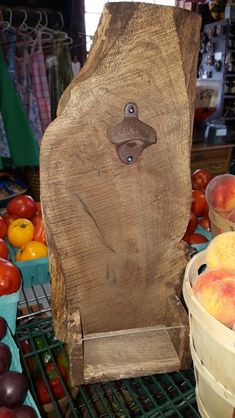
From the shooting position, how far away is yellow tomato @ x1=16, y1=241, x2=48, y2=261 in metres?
0.91

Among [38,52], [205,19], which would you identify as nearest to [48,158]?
[38,52]

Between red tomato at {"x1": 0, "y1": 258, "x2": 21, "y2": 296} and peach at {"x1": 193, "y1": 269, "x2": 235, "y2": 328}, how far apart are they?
42 cm

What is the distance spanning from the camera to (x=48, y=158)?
20.3 inches

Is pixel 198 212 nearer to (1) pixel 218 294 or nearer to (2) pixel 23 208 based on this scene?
(2) pixel 23 208

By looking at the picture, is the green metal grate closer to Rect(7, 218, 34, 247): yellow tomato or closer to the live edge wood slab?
the live edge wood slab

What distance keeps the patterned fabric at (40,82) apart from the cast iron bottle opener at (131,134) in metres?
1.75

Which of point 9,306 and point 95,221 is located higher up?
point 95,221

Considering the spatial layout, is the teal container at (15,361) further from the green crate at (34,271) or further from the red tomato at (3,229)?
the red tomato at (3,229)

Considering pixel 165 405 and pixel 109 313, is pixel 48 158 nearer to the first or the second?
pixel 109 313

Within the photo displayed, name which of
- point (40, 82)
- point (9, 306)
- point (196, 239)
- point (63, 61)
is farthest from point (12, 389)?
point (63, 61)

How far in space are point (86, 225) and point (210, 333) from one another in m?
0.28

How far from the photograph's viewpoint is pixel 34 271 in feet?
2.90

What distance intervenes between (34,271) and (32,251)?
0.06m

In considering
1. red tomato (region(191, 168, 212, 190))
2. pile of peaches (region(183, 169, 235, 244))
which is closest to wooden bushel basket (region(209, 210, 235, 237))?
pile of peaches (region(183, 169, 235, 244))
